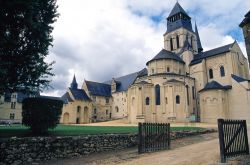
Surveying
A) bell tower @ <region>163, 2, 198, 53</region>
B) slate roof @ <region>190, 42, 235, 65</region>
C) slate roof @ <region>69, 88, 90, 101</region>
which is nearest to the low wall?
slate roof @ <region>190, 42, 235, 65</region>

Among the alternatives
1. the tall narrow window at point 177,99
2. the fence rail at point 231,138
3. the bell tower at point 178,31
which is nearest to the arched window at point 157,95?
the tall narrow window at point 177,99

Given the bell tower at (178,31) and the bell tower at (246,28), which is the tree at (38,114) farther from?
the bell tower at (178,31)

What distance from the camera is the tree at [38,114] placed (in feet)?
42.5

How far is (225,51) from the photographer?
140 feet

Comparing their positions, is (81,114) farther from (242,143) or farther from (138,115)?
(242,143)

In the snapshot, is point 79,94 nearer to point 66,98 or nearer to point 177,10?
point 66,98

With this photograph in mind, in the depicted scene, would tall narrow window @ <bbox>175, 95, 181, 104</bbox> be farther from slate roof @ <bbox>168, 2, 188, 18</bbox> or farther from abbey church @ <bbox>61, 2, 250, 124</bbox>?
slate roof @ <bbox>168, 2, 188, 18</bbox>

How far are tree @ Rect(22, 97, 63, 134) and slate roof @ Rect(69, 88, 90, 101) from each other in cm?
4366

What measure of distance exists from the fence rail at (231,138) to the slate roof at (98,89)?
173 ft

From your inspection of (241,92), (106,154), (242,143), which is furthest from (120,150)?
(241,92)

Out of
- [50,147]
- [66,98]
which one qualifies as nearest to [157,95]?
[66,98]

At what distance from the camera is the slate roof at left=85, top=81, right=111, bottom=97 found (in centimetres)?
6169

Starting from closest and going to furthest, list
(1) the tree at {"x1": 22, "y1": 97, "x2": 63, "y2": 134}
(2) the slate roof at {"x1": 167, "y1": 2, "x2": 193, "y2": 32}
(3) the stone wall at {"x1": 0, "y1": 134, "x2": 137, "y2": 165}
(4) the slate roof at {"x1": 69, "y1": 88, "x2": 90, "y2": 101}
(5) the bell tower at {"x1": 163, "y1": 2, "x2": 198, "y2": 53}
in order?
(3) the stone wall at {"x1": 0, "y1": 134, "x2": 137, "y2": 165}, (1) the tree at {"x1": 22, "y1": 97, "x2": 63, "y2": 134}, (5) the bell tower at {"x1": 163, "y1": 2, "x2": 198, "y2": 53}, (2) the slate roof at {"x1": 167, "y1": 2, "x2": 193, "y2": 32}, (4) the slate roof at {"x1": 69, "y1": 88, "x2": 90, "y2": 101}

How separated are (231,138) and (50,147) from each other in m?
9.52
